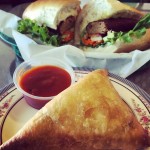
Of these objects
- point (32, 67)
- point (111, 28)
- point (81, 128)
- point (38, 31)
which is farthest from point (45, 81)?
point (111, 28)

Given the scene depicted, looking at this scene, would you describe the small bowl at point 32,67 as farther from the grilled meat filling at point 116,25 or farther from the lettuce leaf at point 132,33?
the grilled meat filling at point 116,25

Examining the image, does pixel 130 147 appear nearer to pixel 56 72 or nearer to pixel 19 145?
pixel 19 145

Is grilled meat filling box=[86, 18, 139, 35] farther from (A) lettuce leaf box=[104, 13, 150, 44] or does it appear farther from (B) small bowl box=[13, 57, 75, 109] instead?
(B) small bowl box=[13, 57, 75, 109]

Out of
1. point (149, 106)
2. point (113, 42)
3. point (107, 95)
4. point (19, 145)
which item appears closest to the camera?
point (19, 145)

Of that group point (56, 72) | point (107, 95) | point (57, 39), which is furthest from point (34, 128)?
point (57, 39)

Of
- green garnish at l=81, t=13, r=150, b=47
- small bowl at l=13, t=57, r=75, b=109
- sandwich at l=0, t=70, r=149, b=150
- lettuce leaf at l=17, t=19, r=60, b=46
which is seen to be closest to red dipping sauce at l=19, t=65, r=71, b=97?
small bowl at l=13, t=57, r=75, b=109

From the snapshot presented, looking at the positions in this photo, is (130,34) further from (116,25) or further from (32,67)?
(32,67)

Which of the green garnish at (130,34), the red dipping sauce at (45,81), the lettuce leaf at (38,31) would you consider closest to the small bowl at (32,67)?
the red dipping sauce at (45,81)
